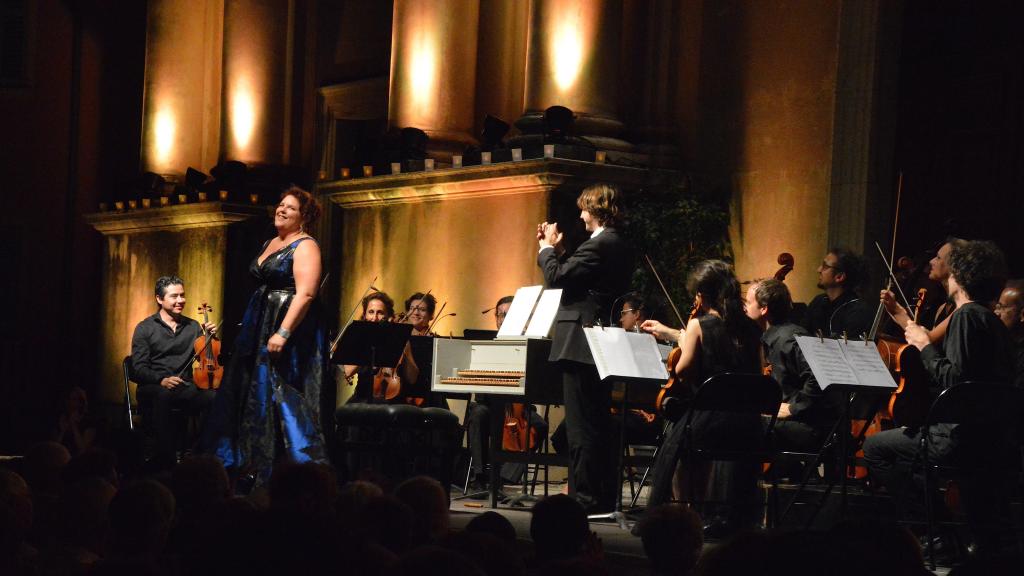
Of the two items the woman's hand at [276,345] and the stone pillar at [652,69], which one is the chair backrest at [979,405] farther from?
the stone pillar at [652,69]

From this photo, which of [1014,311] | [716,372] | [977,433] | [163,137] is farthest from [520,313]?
[163,137]

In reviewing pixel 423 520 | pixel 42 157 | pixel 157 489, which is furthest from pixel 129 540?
pixel 42 157

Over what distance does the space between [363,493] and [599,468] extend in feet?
11.6

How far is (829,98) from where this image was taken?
1101 centimetres

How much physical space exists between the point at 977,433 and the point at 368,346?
374 cm

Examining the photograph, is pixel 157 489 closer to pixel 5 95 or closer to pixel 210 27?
pixel 210 27

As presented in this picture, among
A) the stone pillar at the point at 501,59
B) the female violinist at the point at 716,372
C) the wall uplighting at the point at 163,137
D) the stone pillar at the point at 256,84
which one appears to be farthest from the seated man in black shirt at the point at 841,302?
the wall uplighting at the point at 163,137

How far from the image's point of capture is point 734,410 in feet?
21.5

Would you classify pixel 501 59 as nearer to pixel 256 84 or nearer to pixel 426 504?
pixel 256 84

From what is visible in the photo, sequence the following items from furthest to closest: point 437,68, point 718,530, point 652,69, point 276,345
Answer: point 437,68, point 652,69, point 276,345, point 718,530

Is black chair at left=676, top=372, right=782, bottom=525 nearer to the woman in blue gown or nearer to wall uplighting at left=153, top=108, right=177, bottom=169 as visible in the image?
the woman in blue gown

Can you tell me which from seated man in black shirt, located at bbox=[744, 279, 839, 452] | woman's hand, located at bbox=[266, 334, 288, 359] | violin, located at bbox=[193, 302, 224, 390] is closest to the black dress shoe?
seated man in black shirt, located at bbox=[744, 279, 839, 452]

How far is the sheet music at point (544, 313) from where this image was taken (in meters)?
7.54

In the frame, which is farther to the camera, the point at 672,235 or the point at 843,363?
the point at 672,235
